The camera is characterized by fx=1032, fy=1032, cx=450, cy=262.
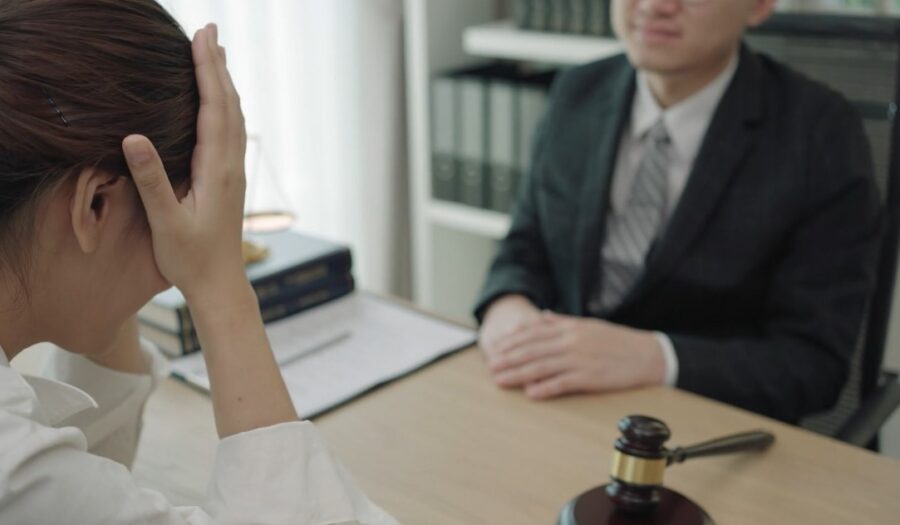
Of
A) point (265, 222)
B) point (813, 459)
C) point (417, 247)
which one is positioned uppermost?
point (265, 222)

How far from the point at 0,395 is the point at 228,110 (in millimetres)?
311

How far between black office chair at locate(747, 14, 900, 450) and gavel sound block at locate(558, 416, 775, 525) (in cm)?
59

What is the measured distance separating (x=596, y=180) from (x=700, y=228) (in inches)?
8.3

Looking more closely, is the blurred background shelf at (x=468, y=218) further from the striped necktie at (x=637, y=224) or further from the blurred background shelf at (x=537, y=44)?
the striped necktie at (x=637, y=224)

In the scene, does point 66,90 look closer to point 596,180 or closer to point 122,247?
point 122,247

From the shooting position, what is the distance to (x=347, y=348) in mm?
1438

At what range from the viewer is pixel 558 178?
1816mm

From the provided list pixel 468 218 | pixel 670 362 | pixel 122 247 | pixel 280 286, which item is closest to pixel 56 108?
pixel 122 247

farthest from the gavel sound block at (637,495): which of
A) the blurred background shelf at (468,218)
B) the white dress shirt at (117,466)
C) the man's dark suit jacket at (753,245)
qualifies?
the blurred background shelf at (468,218)

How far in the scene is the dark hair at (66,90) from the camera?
772 mm

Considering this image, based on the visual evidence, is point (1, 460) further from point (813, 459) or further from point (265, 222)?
point (265, 222)

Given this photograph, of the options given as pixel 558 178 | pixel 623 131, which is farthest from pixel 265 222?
pixel 623 131

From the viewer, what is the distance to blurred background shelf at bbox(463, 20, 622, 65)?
7.33 ft

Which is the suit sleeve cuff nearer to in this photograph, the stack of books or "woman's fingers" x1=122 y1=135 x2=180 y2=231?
the stack of books
